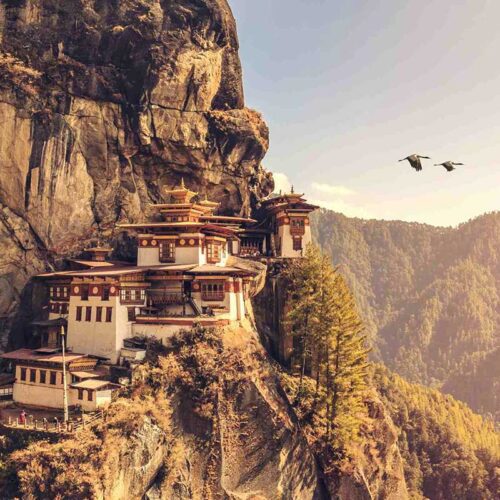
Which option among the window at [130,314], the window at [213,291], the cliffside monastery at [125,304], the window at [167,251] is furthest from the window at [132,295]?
the window at [167,251]

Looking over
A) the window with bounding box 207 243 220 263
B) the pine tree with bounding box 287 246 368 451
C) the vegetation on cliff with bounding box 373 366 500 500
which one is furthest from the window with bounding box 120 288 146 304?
the vegetation on cliff with bounding box 373 366 500 500

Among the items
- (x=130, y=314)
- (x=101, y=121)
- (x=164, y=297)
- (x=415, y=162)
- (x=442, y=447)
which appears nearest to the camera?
(x=415, y=162)

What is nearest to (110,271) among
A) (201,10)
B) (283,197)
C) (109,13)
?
(283,197)

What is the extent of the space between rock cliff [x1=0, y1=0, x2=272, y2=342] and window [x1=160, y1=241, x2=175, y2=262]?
8.49m

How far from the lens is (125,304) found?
44.0m

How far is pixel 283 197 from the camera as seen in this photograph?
62.9 meters

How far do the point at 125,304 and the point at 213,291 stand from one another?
7746 millimetres

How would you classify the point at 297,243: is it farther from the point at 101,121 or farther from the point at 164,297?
the point at 101,121

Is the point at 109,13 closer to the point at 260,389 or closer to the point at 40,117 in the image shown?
the point at 40,117

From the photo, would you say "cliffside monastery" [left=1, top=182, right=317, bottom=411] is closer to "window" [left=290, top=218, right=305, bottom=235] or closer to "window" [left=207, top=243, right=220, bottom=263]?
"window" [left=207, top=243, right=220, bottom=263]

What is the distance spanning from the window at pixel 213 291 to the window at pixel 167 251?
21.3ft

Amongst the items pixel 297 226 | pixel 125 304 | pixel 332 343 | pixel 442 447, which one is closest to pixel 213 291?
pixel 125 304

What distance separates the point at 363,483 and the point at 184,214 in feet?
101

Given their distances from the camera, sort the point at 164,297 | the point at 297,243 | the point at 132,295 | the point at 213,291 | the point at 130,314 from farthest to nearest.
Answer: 1. the point at 297,243
2. the point at 164,297
3. the point at 213,291
4. the point at 132,295
5. the point at 130,314
